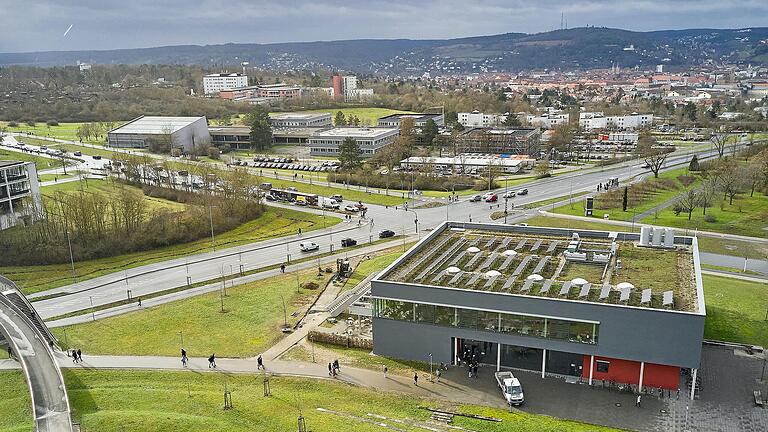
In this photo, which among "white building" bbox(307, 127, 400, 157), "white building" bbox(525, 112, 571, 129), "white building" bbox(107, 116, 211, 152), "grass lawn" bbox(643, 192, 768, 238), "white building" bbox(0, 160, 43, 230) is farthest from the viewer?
"white building" bbox(525, 112, 571, 129)

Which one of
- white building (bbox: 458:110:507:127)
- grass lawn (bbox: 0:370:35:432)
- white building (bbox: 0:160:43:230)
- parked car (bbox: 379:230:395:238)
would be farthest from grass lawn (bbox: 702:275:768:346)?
white building (bbox: 458:110:507:127)

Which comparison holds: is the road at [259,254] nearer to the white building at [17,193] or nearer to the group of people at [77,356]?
the group of people at [77,356]

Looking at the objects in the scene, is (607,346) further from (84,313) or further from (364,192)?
(364,192)

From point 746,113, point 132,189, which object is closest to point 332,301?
point 132,189

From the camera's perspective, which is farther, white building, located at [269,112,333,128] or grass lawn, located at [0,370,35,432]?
white building, located at [269,112,333,128]

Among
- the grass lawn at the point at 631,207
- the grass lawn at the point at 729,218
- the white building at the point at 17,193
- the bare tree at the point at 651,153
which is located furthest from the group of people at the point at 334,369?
the bare tree at the point at 651,153

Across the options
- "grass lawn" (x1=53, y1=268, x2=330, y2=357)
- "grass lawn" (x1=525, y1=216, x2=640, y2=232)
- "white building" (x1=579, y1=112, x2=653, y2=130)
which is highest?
"white building" (x1=579, y1=112, x2=653, y2=130)

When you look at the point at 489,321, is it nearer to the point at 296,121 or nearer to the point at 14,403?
the point at 14,403

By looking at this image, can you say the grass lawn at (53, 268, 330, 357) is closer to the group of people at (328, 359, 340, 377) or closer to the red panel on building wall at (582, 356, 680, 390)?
the group of people at (328, 359, 340, 377)
